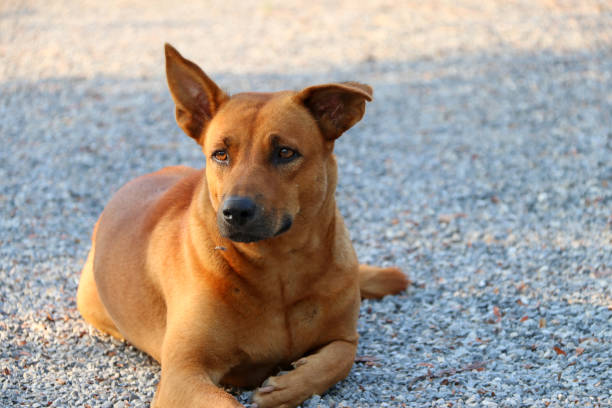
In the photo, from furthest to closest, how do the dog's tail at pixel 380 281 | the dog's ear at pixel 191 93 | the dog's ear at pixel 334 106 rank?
the dog's tail at pixel 380 281, the dog's ear at pixel 191 93, the dog's ear at pixel 334 106

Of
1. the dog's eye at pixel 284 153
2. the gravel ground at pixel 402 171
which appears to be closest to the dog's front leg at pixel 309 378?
the gravel ground at pixel 402 171

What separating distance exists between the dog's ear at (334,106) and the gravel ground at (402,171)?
1453mm

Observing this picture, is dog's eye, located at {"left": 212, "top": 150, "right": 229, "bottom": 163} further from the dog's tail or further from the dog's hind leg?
the dog's tail

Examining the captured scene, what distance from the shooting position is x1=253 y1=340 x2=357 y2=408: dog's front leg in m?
3.84

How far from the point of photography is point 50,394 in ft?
13.5

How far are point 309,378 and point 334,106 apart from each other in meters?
1.48

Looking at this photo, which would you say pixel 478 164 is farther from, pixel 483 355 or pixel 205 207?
pixel 205 207

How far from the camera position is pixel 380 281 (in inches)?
213

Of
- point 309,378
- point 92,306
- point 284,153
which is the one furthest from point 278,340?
point 92,306

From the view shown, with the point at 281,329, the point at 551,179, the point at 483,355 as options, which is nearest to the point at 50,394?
the point at 281,329

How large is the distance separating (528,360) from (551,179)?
3353mm

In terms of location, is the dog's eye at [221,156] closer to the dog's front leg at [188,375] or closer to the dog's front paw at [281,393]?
the dog's front leg at [188,375]

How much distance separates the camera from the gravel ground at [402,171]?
445cm

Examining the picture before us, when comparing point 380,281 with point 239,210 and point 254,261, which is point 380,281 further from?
point 239,210
